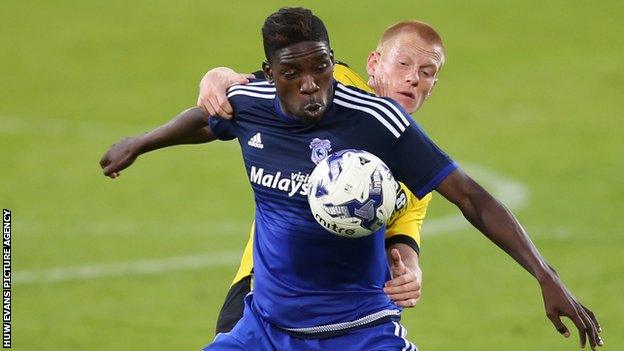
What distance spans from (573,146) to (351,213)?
13352 millimetres

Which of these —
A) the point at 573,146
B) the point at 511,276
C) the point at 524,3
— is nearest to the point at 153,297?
the point at 511,276

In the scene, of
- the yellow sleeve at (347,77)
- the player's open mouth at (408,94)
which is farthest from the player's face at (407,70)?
the yellow sleeve at (347,77)

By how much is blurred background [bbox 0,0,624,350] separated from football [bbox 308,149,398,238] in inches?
224

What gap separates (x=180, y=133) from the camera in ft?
30.1

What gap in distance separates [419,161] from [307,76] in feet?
2.38

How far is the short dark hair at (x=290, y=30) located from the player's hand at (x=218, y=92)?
1.71 ft

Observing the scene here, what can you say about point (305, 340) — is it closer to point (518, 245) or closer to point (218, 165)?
point (518, 245)

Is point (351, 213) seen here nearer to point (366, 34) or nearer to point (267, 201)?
point (267, 201)

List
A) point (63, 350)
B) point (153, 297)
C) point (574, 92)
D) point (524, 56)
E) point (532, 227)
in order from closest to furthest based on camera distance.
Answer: point (63, 350) → point (153, 297) → point (532, 227) → point (574, 92) → point (524, 56)

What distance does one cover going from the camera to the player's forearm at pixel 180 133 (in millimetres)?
9117

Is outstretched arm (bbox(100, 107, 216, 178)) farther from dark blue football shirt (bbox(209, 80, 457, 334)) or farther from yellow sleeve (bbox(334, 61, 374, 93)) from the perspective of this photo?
yellow sleeve (bbox(334, 61, 374, 93))

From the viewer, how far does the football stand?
25.8ft

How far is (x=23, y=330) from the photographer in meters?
13.6

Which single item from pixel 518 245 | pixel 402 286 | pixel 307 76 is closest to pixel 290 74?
pixel 307 76
